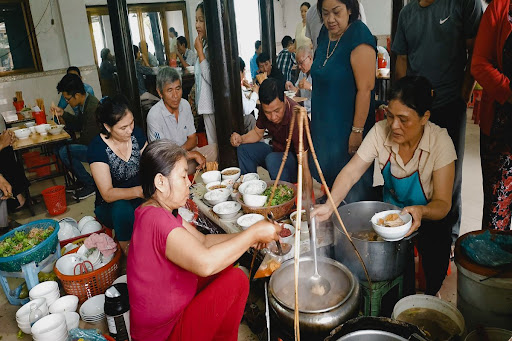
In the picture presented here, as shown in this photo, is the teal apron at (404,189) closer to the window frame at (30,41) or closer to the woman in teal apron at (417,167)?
the woman in teal apron at (417,167)

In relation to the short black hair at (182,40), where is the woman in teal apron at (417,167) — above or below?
below

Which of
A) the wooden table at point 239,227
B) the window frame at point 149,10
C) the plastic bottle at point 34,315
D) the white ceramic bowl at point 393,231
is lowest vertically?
the plastic bottle at point 34,315

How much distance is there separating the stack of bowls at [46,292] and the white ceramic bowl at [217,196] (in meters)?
1.33

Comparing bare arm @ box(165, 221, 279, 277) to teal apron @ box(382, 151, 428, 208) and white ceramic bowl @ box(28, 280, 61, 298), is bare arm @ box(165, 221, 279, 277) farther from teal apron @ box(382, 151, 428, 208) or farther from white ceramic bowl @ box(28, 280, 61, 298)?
white ceramic bowl @ box(28, 280, 61, 298)

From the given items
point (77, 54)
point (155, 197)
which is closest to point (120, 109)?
point (155, 197)

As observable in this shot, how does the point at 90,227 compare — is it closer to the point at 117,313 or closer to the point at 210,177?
the point at 210,177

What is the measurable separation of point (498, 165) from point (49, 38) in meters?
9.00

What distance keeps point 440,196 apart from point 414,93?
622 mm

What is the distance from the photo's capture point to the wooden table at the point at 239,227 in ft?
7.62

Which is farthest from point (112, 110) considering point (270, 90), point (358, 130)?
point (358, 130)

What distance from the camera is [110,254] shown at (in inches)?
124

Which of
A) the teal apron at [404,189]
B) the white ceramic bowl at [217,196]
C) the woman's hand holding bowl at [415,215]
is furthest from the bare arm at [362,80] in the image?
the white ceramic bowl at [217,196]

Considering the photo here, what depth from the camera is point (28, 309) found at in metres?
2.72

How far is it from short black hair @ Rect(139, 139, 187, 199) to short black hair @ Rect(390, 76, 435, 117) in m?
1.27
